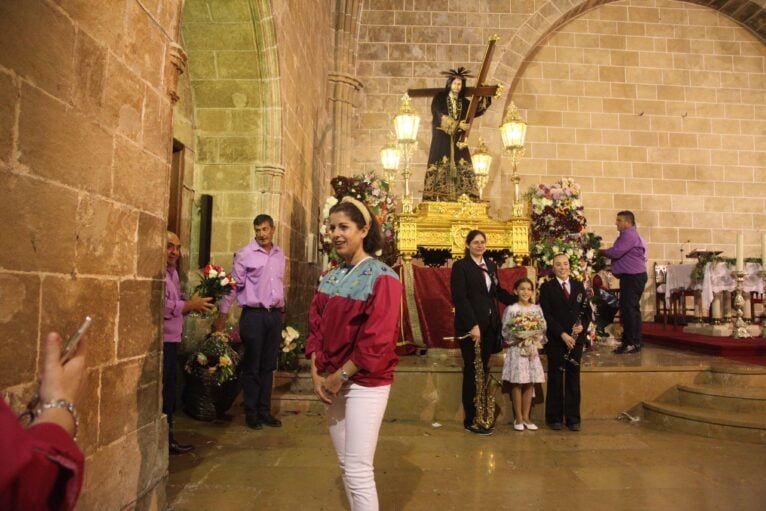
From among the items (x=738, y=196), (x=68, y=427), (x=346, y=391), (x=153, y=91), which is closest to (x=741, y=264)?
(x=738, y=196)

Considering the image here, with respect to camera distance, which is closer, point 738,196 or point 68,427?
point 68,427

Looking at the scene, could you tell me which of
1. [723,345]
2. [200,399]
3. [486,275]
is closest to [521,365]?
[486,275]

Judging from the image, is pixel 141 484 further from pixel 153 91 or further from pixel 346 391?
pixel 153 91

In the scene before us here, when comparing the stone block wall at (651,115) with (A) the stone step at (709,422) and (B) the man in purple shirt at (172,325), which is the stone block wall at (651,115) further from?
(B) the man in purple shirt at (172,325)

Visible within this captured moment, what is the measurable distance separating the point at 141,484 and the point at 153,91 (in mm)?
1958

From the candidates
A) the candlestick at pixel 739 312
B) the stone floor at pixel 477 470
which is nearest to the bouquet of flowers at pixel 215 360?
the stone floor at pixel 477 470

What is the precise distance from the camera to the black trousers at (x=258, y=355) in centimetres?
441

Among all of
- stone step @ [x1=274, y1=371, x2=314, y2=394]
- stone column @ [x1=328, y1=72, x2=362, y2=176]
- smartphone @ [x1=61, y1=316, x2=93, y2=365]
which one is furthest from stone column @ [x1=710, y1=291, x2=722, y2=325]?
smartphone @ [x1=61, y1=316, x2=93, y2=365]

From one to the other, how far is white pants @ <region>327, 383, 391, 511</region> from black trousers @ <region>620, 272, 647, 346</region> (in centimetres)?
508

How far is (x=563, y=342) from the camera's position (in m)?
4.66

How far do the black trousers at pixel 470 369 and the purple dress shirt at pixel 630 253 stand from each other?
258 cm

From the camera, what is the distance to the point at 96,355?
2.21 m

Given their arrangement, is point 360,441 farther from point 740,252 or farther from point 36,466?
point 740,252

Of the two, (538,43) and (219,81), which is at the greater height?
(538,43)
